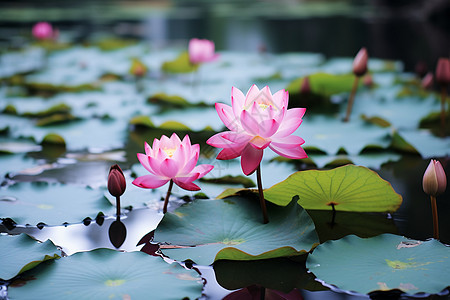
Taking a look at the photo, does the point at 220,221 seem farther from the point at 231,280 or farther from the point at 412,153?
the point at 412,153

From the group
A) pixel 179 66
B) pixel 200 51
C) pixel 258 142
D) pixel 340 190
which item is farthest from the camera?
pixel 179 66

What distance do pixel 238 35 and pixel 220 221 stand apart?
4.28 meters

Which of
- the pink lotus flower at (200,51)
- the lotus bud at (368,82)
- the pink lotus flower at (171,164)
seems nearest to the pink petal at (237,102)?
the pink lotus flower at (171,164)

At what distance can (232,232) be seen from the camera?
2.99 ft

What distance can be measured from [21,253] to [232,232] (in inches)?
14.8

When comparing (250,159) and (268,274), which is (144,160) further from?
(268,274)

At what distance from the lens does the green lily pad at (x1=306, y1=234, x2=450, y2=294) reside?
29.4 inches

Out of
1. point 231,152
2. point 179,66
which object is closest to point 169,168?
point 231,152

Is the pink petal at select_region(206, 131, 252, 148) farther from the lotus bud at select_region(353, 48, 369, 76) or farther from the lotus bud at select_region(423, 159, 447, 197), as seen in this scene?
the lotus bud at select_region(353, 48, 369, 76)

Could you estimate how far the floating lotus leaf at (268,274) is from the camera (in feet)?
2.58

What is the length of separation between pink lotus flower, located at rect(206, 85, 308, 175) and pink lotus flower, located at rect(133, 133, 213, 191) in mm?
73

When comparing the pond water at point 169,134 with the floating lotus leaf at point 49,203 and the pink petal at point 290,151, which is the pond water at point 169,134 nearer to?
the floating lotus leaf at point 49,203

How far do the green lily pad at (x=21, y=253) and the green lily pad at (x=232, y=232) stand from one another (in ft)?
0.63

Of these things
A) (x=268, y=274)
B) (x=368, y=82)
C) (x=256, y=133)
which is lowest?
(x=268, y=274)
